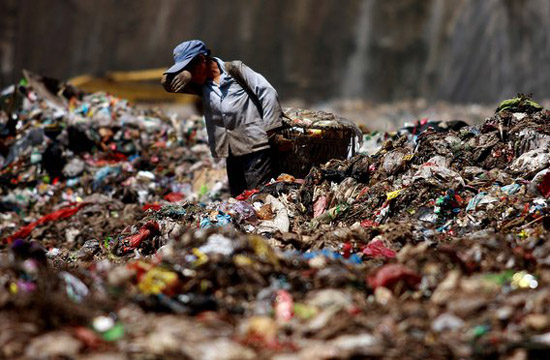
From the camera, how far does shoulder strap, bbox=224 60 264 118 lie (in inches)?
223

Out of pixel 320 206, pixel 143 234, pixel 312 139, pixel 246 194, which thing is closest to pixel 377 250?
pixel 320 206

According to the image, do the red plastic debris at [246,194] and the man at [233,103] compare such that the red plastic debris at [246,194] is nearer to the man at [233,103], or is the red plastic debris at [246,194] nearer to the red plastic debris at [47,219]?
the man at [233,103]

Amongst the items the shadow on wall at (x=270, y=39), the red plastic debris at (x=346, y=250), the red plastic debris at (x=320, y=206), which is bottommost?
the shadow on wall at (x=270, y=39)

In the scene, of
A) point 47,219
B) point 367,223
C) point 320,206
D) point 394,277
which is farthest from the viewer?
point 47,219

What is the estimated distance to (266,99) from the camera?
565cm

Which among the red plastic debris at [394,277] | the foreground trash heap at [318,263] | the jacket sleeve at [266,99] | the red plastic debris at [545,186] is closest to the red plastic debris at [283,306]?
the foreground trash heap at [318,263]

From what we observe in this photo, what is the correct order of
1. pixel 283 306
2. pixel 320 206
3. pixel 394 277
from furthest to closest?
pixel 320 206 < pixel 394 277 < pixel 283 306

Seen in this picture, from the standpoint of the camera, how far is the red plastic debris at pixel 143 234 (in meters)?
5.38

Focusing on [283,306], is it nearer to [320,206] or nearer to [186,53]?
[320,206]

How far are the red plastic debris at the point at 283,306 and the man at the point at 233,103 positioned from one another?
253 centimetres

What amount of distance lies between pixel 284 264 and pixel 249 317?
48cm

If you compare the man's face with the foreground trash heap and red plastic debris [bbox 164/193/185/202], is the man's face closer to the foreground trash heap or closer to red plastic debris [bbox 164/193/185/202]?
the foreground trash heap

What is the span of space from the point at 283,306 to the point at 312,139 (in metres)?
2.81

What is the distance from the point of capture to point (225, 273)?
335 centimetres
